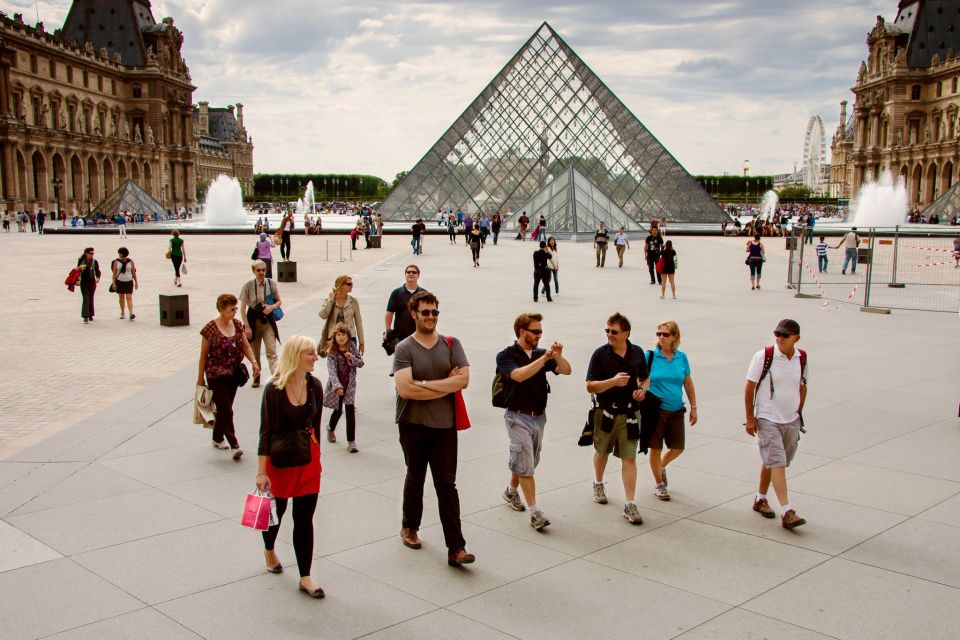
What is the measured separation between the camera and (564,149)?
48250 millimetres

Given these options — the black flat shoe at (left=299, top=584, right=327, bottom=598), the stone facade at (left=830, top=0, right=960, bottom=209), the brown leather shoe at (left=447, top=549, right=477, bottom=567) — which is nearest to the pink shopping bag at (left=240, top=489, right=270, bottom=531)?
the black flat shoe at (left=299, top=584, right=327, bottom=598)

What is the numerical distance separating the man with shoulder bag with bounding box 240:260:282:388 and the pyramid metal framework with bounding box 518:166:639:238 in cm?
3056

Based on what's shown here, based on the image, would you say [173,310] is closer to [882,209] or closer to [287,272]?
[287,272]

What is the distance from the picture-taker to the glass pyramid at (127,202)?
6144cm

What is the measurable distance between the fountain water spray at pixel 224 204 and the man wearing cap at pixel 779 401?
5957 cm

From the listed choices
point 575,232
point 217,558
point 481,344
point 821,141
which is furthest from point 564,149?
point 821,141

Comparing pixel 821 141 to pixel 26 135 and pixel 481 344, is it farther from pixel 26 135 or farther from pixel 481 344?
pixel 481 344

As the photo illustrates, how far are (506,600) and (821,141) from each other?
591 ft

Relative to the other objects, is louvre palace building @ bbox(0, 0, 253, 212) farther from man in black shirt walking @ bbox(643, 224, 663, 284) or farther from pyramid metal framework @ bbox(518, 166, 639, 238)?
man in black shirt walking @ bbox(643, 224, 663, 284)

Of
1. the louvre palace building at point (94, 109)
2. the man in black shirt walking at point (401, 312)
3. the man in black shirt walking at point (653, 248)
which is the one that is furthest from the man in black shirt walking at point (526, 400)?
the louvre palace building at point (94, 109)

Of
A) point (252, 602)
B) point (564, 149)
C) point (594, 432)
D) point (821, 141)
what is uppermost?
point (821, 141)

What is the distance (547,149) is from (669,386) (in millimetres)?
43597

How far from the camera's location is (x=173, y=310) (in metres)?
14.0

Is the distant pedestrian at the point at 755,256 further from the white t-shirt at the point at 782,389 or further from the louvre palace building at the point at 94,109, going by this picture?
the louvre palace building at the point at 94,109
